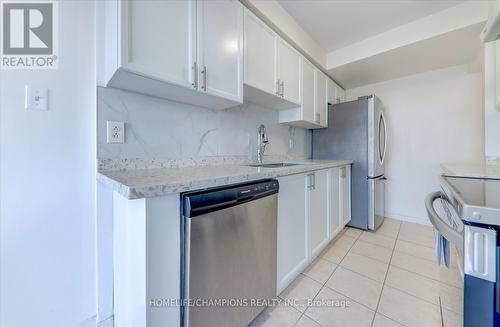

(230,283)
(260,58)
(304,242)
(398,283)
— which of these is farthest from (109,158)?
(398,283)

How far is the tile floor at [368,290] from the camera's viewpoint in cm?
115

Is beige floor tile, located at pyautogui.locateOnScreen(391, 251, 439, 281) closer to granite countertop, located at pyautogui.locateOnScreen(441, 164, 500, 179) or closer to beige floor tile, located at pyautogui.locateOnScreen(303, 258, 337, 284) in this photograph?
beige floor tile, located at pyautogui.locateOnScreen(303, 258, 337, 284)

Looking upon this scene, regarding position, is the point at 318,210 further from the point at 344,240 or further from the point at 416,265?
the point at 416,265

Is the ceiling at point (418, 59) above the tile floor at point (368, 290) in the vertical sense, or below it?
above

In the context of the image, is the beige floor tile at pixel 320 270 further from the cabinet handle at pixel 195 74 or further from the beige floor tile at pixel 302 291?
the cabinet handle at pixel 195 74

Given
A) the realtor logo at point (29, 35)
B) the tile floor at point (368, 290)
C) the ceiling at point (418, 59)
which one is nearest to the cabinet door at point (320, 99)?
the ceiling at point (418, 59)

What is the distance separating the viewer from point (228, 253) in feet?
2.88

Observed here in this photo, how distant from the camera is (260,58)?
61.1 inches

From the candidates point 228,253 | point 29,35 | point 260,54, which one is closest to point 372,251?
point 228,253

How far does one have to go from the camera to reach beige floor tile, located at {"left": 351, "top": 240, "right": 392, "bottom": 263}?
1.82 meters

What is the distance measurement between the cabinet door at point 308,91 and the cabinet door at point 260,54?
0.54 m

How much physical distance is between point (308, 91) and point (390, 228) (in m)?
2.04

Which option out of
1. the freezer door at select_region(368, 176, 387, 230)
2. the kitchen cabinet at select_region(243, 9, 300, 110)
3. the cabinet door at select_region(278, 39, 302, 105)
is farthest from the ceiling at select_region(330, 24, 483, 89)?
the freezer door at select_region(368, 176, 387, 230)

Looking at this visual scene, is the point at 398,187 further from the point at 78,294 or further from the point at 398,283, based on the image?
the point at 78,294
